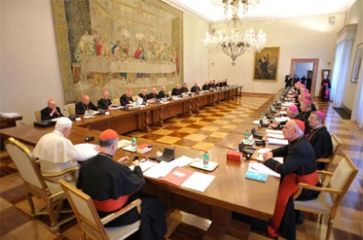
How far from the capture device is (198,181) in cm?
188

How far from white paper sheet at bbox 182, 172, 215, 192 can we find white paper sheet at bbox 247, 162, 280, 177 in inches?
17.7

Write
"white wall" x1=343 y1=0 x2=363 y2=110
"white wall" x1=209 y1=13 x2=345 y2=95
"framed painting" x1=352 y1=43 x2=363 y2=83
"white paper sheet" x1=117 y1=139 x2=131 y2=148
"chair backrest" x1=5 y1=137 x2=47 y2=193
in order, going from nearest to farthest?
1. "chair backrest" x1=5 y1=137 x2=47 y2=193
2. "white paper sheet" x1=117 y1=139 x2=131 y2=148
3. "framed painting" x1=352 y1=43 x2=363 y2=83
4. "white wall" x1=343 y1=0 x2=363 y2=110
5. "white wall" x1=209 y1=13 x2=345 y2=95

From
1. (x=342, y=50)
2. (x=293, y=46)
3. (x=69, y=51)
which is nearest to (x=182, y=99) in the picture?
(x=69, y=51)

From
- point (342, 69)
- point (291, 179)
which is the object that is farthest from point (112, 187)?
point (342, 69)

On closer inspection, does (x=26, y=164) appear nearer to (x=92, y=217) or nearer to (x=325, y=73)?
(x=92, y=217)

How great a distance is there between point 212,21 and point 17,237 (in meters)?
15.4

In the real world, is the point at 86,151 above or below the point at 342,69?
below

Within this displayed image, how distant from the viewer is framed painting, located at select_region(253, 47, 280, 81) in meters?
13.4

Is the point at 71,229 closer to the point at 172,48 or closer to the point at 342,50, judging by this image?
the point at 172,48

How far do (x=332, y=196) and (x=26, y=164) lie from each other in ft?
10.4

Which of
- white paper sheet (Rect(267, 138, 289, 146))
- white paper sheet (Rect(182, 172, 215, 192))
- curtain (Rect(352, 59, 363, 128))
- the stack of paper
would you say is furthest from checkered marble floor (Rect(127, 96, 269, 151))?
curtain (Rect(352, 59, 363, 128))

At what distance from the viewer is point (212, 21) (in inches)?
579

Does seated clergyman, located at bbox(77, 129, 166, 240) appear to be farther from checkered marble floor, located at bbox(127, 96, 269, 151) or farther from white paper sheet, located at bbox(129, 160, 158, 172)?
checkered marble floor, located at bbox(127, 96, 269, 151)

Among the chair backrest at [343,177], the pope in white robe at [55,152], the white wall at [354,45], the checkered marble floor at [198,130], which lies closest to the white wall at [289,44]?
the white wall at [354,45]
